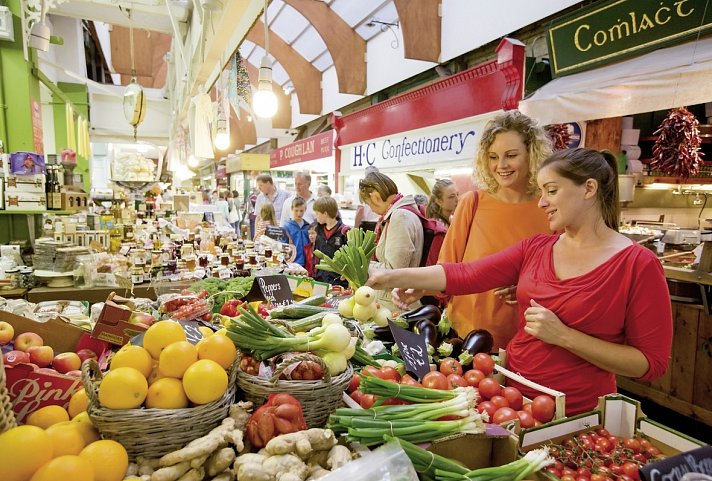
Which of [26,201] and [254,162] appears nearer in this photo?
[26,201]

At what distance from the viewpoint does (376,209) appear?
3.96m

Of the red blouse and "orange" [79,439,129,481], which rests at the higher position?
the red blouse

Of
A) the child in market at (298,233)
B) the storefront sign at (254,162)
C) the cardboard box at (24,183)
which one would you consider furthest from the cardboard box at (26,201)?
the storefront sign at (254,162)

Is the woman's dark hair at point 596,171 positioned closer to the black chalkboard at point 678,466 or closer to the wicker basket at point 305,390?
the black chalkboard at point 678,466

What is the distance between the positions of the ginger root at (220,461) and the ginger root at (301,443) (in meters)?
0.10

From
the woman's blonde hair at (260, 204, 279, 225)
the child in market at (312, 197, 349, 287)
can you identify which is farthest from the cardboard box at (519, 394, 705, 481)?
the woman's blonde hair at (260, 204, 279, 225)

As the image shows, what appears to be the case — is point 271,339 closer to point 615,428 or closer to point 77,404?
point 77,404

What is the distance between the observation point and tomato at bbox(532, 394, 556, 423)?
1579mm

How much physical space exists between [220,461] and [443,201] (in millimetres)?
3986

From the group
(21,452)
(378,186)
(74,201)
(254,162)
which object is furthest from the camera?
(254,162)

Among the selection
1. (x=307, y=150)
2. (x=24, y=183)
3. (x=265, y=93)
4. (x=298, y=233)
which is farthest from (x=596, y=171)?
(x=307, y=150)

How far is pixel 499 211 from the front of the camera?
8.01 ft

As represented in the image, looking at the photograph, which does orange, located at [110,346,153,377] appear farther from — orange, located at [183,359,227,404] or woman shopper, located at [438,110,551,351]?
woman shopper, located at [438,110,551,351]

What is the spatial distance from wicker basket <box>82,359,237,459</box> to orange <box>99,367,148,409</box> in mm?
19
